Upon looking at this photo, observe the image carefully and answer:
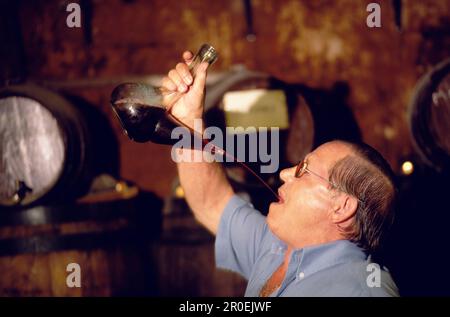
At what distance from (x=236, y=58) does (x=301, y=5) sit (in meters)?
0.71

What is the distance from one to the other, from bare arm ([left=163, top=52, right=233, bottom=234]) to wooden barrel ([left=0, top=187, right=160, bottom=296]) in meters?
0.73

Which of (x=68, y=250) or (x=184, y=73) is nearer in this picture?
(x=184, y=73)

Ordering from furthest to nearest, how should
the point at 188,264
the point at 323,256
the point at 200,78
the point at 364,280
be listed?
the point at 188,264, the point at 200,78, the point at 323,256, the point at 364,280

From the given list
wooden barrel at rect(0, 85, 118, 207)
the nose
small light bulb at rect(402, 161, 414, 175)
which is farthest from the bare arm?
small light bulb at rect(402, 161, 414, 175)

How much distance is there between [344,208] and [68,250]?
1.78 meters

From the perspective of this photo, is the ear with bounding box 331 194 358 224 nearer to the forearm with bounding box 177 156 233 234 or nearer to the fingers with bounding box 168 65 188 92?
the forearm with bounding box 177 156 233 234

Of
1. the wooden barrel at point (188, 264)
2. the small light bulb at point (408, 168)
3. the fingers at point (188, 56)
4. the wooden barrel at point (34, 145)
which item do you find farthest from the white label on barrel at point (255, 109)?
the wooden barrel at point (34, 145)

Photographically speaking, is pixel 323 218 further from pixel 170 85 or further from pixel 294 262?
pixel 170 85

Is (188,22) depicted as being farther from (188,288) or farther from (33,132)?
(188,288)

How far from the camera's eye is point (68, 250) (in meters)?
2.51

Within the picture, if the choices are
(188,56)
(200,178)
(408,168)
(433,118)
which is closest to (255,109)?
(200,178)

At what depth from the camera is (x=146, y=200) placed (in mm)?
3074

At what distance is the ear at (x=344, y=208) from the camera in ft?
5.82

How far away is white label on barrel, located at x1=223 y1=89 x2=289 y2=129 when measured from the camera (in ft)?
8.99
